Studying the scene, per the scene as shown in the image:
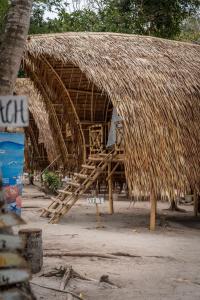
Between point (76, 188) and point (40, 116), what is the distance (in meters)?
8.05

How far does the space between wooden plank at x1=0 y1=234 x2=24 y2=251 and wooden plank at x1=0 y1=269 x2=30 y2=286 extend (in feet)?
0.33

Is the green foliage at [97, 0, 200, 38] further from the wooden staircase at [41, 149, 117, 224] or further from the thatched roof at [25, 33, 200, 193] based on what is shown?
the wooden staircase at [41, 149, 117, 224]

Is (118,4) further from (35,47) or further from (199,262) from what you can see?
(199,262)

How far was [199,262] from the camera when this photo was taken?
669 centimetres

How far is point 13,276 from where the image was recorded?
231cm

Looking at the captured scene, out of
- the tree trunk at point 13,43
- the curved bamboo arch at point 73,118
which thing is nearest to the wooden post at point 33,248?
the tree trunk at point 13,43

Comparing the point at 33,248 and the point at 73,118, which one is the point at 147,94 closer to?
the point at 73,118

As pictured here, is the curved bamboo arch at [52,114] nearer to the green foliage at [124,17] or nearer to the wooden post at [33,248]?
the green foliage at [124,17]

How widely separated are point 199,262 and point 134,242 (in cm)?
157

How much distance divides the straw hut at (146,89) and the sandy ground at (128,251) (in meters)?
1.10

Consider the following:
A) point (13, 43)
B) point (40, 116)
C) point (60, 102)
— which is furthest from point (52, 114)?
point (13, 43)

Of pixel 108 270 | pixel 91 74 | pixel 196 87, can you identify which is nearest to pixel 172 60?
pixel 196 87

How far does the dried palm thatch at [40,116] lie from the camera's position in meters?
17.3

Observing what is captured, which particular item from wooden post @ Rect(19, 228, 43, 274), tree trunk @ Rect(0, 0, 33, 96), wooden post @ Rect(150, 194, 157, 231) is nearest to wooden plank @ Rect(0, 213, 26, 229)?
tree trunk @ Rect(0, 0, 33, 96)
